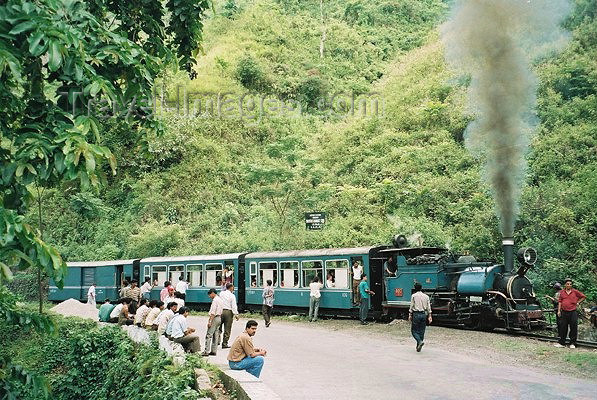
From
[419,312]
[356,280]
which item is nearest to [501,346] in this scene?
[419,312]

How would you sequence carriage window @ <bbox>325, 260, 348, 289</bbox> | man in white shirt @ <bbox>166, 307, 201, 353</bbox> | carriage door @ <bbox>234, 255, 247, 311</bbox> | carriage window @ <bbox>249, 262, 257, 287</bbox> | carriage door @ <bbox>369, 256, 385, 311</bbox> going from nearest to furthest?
man in white shirt @ <bbox>166, 307, 201, 353</bbox> → carriage door @ <bbox>369, 256, 385, 311</bbox> → carriage window @ <bbox>325, 260, 348, 289</bbox> → carriage window @ <bbox>249, 262, 257, 287</bbox> → carriage door @ <bbox>234, 255, 247, 311</bbox>

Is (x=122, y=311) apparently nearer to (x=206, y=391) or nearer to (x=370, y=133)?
(x=206, y=391)

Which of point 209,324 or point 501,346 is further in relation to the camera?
point 501,346

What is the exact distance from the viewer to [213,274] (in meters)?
23.6

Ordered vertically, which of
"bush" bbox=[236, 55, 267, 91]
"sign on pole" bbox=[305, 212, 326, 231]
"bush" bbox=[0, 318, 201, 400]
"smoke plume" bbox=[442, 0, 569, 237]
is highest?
"bush" bbox=[236, 55, 267, 91]

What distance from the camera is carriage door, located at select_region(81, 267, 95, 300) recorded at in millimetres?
30264

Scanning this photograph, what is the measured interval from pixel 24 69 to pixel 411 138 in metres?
27.4

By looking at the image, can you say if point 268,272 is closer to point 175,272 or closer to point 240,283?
point 240,283

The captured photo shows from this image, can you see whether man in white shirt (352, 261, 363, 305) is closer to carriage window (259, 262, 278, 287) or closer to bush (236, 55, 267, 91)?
carriage window (259, 262, 278, 287)

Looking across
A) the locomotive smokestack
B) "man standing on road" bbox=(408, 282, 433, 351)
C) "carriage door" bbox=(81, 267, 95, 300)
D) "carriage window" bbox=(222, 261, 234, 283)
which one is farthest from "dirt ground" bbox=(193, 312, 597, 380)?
"carriage door" bbox=(81, 267, 95, 300)

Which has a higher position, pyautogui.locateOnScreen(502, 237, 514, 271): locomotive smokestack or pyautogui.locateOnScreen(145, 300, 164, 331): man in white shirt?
pyautogui.locateOnScreen(502, 237, 514, 271): locomotive smokestack

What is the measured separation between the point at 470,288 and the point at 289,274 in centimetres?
742

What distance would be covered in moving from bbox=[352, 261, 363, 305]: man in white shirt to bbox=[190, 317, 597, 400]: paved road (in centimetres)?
404

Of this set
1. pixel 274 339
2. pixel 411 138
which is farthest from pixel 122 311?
pixel 411 138
